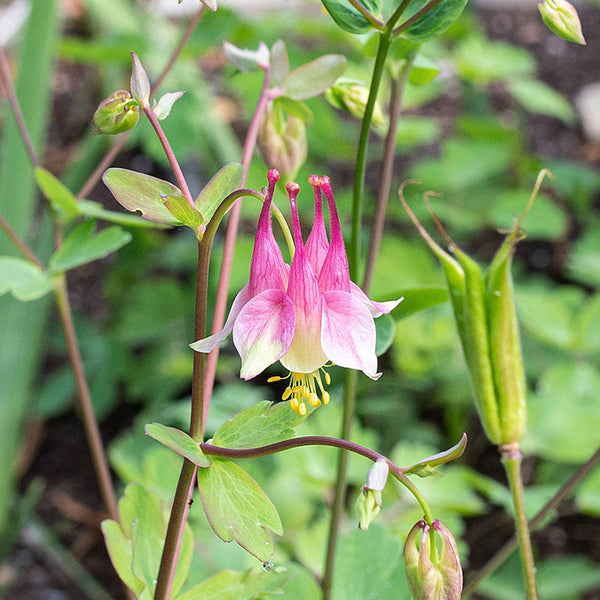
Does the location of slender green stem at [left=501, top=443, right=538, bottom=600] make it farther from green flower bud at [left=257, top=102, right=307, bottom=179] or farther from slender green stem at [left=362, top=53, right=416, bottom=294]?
green flower bud at [left=257, top=102, right=307, bottom=179]

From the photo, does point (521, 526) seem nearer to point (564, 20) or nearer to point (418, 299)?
point (418, 299)

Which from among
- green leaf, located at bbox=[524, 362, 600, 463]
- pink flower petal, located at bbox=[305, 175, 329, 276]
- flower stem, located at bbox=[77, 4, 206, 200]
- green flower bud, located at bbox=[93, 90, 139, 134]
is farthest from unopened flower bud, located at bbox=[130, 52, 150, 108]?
green leaf, located at bbox=[524, 362, 600, 463]

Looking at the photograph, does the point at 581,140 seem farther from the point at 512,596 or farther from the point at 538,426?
the point at 512,596

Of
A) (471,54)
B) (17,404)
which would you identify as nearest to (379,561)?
(17,404)

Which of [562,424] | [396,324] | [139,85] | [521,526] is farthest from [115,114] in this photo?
[562,424]

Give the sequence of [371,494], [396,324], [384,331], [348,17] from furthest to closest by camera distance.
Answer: [396,324] → [384,331] → [348,17] → [371,494]

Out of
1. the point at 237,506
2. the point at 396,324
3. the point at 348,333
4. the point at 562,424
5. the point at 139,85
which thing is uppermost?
the point at 139,85

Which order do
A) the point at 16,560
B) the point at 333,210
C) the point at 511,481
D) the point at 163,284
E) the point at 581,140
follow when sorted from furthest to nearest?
the point at 581,140 → the point at 163,284 → the point at 16,560 → the point at 511,481 → the point at 333,210
